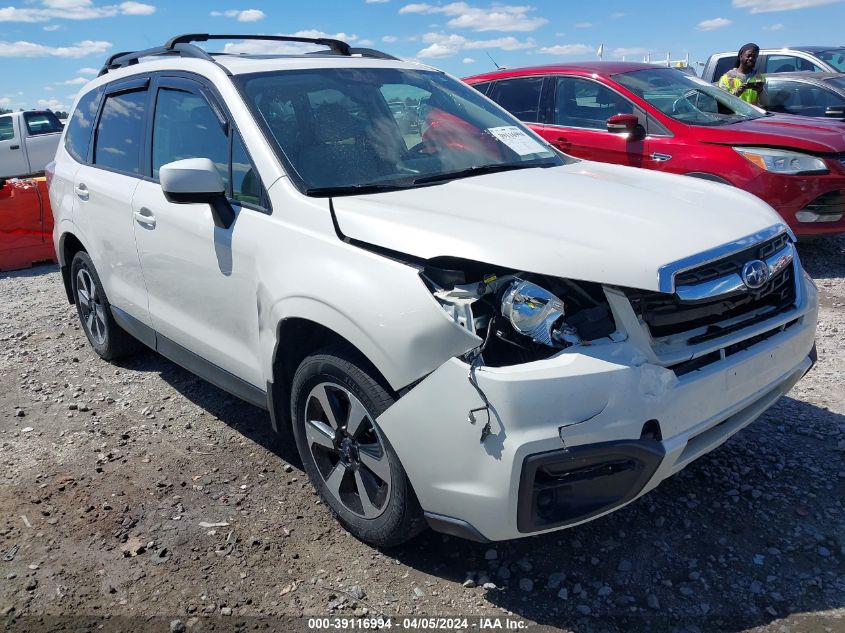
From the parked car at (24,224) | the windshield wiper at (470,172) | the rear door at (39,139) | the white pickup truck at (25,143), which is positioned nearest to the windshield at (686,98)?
the windshield wiper at (470,172)

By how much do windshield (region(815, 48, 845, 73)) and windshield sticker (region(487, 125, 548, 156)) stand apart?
363 inches

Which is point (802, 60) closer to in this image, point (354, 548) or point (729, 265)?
point (729, 265)

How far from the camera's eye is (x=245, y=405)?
4336 millimetres

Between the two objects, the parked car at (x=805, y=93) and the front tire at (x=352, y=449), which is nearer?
the front tire at (x=352, y=449)

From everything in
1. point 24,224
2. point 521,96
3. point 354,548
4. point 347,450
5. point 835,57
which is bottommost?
point 354,548

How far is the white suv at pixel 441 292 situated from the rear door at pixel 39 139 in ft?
43.6

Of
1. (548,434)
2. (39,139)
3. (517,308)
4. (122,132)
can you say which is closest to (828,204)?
(517,308)

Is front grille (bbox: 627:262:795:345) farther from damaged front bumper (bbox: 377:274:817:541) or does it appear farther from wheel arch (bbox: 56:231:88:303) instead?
wheel arch (bbox: 56:231:88:303)

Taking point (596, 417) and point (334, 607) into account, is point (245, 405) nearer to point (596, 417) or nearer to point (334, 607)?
point (334, 607)

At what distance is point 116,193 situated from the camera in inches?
160

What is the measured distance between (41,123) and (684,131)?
46.3ft

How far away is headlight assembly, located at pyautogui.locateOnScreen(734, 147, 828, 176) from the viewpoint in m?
5.95

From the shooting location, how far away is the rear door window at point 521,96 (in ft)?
23.7

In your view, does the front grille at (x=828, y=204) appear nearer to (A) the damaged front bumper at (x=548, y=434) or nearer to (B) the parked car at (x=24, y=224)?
(A) the damaged front bumper at (x=548, y=434)
